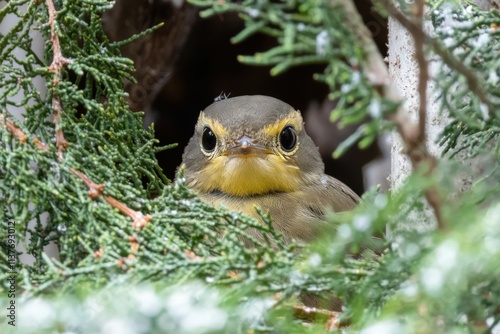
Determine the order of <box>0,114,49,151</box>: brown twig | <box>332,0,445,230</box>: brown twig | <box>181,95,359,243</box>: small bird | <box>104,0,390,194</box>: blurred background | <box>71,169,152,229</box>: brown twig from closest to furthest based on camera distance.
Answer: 1. <box>332,0,445,230</box>: brown twig
2. <box>71,169,152,229</box>: brown twig
3. <box>0,114,49,151</box>: brown twig
4. <box>181,95,359,243</box>: small bird
5. <box>104,0,390,194</box>: blurred background

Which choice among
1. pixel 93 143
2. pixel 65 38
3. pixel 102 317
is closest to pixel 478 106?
pixel 102 317

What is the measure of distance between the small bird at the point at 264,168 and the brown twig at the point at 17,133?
78cm

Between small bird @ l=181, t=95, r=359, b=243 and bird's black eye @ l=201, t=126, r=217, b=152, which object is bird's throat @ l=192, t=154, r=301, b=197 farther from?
bird's black eye @ l=201, t=126, r=217, b=152

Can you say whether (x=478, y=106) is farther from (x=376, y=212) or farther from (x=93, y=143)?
(x=93, y=143)

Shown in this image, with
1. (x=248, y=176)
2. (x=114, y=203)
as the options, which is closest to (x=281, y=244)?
(x=114, y=203)

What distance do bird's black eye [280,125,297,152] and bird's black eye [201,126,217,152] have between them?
254mm

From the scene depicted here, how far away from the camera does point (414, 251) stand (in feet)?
3.64

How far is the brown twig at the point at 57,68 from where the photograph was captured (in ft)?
5.77

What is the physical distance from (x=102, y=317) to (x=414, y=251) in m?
0.47

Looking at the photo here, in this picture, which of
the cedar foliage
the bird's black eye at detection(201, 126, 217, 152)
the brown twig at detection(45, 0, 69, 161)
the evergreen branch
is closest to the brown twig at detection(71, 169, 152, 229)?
the cedar foliage

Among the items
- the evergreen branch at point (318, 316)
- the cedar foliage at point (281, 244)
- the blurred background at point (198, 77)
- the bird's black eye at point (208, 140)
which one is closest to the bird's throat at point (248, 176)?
the bird's black eye at point (208, 140)

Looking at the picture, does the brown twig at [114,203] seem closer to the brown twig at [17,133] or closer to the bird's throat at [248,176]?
the brown twig at [17,133]

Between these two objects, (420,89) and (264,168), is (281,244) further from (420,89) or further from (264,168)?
(264,168)

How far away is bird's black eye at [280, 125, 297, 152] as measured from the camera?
9.00 feet
